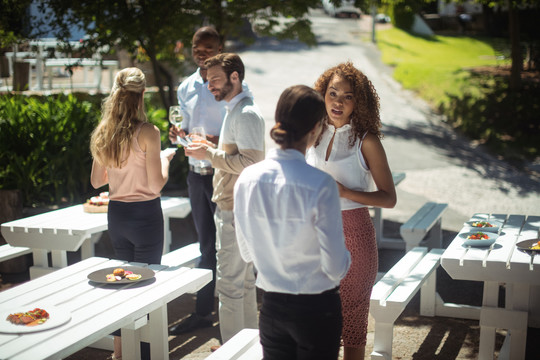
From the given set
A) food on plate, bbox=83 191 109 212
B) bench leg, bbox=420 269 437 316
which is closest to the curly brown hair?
bench leg, bbox=420 269 437 316

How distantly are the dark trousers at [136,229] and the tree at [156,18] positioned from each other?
184 inches

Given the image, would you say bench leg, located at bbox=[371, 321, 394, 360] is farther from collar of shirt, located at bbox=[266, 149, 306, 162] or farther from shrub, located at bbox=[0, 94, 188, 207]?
shrub, located at bbox=[0, 94, 188, 207]

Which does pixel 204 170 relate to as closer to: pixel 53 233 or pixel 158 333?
pixel 158 333

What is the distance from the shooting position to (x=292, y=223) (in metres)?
2.61

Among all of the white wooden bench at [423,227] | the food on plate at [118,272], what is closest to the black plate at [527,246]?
the white wooden bench at [423,227]

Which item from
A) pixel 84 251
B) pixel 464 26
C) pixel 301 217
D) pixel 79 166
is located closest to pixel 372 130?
pixel 301 217

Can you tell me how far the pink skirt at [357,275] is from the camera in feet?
11.9

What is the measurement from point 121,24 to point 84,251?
3446mm

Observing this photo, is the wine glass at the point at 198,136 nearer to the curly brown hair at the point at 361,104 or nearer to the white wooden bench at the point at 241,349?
the curly brown hair at the point at 361,104

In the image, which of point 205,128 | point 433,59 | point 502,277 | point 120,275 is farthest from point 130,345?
point 433,59

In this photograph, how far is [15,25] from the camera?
9242 millimetres

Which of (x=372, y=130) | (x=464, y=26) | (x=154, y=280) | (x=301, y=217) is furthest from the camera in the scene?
(x=464, y=26)

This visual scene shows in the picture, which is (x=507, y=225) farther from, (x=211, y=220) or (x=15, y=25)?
(x=15, y=25)

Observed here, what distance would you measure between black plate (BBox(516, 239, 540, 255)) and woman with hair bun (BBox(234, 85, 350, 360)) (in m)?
2.13
